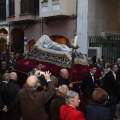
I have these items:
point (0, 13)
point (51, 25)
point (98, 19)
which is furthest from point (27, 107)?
point (0, 13)

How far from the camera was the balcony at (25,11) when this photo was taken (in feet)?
74.1

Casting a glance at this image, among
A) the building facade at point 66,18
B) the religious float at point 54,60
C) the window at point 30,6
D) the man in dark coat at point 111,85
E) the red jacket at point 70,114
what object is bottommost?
the man in dark coat at point 111,85

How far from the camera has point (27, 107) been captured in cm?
565

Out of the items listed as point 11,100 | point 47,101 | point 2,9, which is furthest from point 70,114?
point 2,9

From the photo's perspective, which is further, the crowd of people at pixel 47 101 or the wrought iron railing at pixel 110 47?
the wrought iron railing at pixel 110 47

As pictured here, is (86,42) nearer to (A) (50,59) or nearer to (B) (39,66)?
(A) (50,59)

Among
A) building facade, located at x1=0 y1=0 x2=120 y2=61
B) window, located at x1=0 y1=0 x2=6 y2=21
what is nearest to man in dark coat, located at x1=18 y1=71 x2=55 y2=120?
building facade, located at x1=0 y1=0 x2=120 y2=61

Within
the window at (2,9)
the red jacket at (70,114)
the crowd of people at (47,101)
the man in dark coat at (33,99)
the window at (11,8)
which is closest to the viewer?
the red jacket at (70,114)

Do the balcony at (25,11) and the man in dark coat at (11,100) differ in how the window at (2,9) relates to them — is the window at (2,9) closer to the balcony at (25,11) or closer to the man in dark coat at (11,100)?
the balcony at (25,11)

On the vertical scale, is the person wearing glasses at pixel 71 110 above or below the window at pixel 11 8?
below

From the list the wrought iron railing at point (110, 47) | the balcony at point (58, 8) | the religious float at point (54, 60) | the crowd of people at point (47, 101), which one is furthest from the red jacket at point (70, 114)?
the balcony at point (58, 8)

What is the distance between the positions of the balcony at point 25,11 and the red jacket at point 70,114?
18.0 meters

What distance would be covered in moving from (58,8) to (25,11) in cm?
418

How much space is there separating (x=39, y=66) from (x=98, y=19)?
10.8 metres
